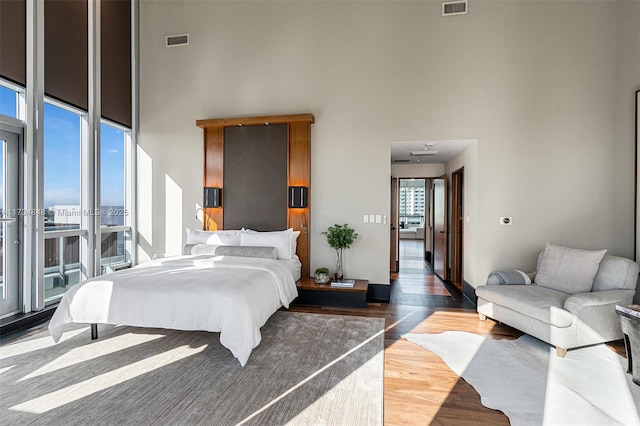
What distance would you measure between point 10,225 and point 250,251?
271 centimetres

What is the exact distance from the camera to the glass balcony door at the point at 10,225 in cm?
370

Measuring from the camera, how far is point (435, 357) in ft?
9.57

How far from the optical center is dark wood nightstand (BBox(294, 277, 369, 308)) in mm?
4324

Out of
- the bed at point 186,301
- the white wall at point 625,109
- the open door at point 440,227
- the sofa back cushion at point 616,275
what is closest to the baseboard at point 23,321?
the bed at point 186,301

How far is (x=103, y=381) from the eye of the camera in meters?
2.49

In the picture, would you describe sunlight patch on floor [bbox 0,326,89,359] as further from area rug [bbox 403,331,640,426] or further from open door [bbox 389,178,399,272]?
open door [bbox 389,178,399,272]

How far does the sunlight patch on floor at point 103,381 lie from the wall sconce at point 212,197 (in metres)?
2.44

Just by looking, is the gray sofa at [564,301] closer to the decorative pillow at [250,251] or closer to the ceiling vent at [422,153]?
the ceiling vent at [422,153]

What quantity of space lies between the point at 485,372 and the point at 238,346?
200 centimetres

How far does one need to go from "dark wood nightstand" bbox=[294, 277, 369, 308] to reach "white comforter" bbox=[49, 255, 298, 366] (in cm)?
108

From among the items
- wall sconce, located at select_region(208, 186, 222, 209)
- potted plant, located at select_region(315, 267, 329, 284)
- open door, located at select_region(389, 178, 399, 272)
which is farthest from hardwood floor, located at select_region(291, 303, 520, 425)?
wall sconce, located at select_region(208, 186, 222, 209)

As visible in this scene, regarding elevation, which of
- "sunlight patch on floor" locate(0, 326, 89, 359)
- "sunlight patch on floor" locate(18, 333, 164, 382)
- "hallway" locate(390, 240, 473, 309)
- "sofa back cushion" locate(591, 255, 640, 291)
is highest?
"sofa back cushion" locate(591, 255, 640, 291)

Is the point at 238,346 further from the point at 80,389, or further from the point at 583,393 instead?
the point at 583,393

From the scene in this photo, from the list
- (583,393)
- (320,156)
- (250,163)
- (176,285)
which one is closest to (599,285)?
(583,393)
